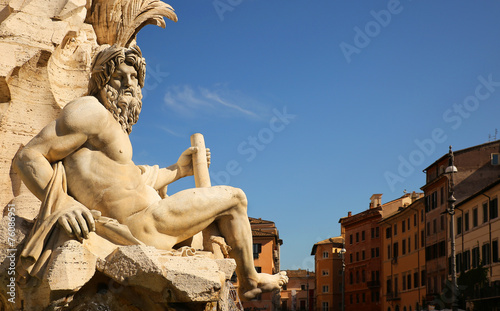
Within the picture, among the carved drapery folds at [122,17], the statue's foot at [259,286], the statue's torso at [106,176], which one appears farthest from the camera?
the carved drapery folds at [122,17]

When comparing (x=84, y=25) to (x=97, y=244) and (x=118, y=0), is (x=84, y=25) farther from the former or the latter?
(x=97, y=244)

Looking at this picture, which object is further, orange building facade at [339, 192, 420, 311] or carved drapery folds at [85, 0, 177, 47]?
orange building facade at [339, 192, 420, 311]

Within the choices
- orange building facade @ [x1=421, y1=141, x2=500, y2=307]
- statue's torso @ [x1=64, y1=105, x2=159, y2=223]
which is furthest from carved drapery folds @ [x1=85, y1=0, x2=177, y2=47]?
orange building facade @ [x1=421, y1=141, x2=500, y2=307]

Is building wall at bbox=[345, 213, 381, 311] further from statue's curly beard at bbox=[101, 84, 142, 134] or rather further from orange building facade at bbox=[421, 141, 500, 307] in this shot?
statue's curly beard at bbox=[101, 84, 142, 134]

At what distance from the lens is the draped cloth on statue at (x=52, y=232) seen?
511 centimetres

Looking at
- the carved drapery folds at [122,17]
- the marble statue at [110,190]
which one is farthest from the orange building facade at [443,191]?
the marble statue at [110,190]

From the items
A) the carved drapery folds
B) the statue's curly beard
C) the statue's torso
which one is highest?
the carved drapery folds

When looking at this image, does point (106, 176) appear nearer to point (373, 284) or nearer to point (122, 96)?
point (122, 96)

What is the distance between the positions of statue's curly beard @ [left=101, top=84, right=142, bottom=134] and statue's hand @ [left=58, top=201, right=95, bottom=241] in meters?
1.07

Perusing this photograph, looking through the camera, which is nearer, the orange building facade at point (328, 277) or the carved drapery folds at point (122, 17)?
the carved drapery folds at point (122, 17)

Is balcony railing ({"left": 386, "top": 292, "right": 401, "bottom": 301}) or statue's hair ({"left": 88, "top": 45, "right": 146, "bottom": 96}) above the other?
statue's hair ({"left": 88, "top": 45, "right": 146, "bottom": 96})

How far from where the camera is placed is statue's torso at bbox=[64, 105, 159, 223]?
5609 millimetres

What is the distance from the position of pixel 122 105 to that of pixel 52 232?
133 cm

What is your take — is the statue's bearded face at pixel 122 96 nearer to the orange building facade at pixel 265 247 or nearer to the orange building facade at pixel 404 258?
the orange building facade at pixel 404 258
